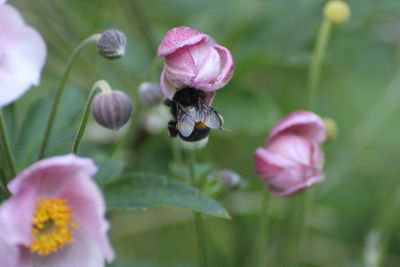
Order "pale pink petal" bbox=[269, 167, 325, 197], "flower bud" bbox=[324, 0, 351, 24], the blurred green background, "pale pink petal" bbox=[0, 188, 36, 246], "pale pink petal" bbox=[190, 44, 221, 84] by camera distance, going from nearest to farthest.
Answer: "pale pink petal" bbox=[0, 188, 36, 246] → "pale pink petal" bbox=[190, 44, 221, 84] → "pale pink petal" bbox=[269, 167, 325, 197] → "flower bud" bbox=[324, 0, 351, 24] → the blurred green background

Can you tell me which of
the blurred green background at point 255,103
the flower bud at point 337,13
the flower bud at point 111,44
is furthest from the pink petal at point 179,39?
the blurred green background at point 255,103

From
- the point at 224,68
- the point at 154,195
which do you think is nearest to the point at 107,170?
the point at 154,195

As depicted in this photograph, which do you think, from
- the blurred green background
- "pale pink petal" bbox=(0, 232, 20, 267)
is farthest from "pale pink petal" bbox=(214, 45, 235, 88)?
the blurred green background

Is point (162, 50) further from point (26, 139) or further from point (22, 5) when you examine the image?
point (22, 5)

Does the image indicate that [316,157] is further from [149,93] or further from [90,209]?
[90,209]

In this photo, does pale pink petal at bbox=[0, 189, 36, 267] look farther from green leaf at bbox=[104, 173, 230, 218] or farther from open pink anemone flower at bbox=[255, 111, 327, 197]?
open pink anemone flower at bbox=[255, 111, 327, 197]

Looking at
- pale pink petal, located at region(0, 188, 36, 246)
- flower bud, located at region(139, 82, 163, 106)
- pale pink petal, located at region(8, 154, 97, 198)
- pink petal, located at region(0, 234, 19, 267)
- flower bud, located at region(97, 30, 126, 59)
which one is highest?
flower bud, located at region(139, 82, 163, 106)

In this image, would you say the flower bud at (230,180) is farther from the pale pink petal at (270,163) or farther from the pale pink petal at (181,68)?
the pale pink petal at (181,68)
